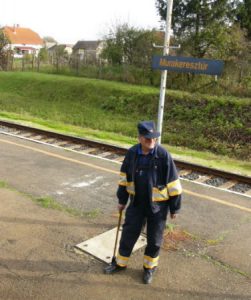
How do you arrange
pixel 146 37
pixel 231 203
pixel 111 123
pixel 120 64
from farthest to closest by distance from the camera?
pixel 120 64 < pixel 146 37 < pixel 111 123 < pixel 231 203

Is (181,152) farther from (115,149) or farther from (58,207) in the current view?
(58,207)

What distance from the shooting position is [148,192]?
4.40 m

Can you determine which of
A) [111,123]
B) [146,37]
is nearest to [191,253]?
[111,123]

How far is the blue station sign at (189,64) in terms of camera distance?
5527 millimetres

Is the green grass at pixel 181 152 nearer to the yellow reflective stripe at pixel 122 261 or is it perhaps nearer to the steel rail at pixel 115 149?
the steel rail at pixel 115 149

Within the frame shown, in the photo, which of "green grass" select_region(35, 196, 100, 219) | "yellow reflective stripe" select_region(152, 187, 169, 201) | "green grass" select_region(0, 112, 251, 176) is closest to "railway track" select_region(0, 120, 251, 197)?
"green grass" select_region(0, 112, 251, 176)

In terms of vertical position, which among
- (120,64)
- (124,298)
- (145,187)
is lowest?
(124,298)

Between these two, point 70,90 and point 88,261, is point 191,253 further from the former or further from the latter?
point 70,90

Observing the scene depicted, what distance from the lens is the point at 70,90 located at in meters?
Result: 22.5

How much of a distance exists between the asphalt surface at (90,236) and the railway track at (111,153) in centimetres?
59

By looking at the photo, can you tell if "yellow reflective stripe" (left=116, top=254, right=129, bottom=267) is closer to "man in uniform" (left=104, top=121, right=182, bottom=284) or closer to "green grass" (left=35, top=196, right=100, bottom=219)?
"man in uniform" (left=104, top=121, right=182, bottom=284)

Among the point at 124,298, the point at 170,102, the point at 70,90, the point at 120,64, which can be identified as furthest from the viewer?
the point at 120,64

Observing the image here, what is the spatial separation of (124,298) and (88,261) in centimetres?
86

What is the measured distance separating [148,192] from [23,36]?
Result: 273 ft
